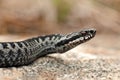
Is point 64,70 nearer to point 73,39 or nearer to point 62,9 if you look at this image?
point 73,39

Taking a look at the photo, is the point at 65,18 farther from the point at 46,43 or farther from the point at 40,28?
the point at 46,43

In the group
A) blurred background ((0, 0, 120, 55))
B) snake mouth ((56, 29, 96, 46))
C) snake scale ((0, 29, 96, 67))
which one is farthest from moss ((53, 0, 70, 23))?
snake mouth ((56, 29, 96, 46))

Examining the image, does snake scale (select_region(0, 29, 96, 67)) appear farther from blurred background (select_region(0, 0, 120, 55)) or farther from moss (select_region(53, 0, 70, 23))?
moss (select_region(53, 0, 70, 23))

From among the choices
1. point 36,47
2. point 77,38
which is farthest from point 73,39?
point 36,47

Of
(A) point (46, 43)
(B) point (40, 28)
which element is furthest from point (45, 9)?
(A) point (46, 43)

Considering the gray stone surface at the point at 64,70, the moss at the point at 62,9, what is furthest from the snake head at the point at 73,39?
the moss at the point at 62,9

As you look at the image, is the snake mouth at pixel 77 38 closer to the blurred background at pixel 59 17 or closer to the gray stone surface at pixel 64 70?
the gray stone surface at pixel 64 70
